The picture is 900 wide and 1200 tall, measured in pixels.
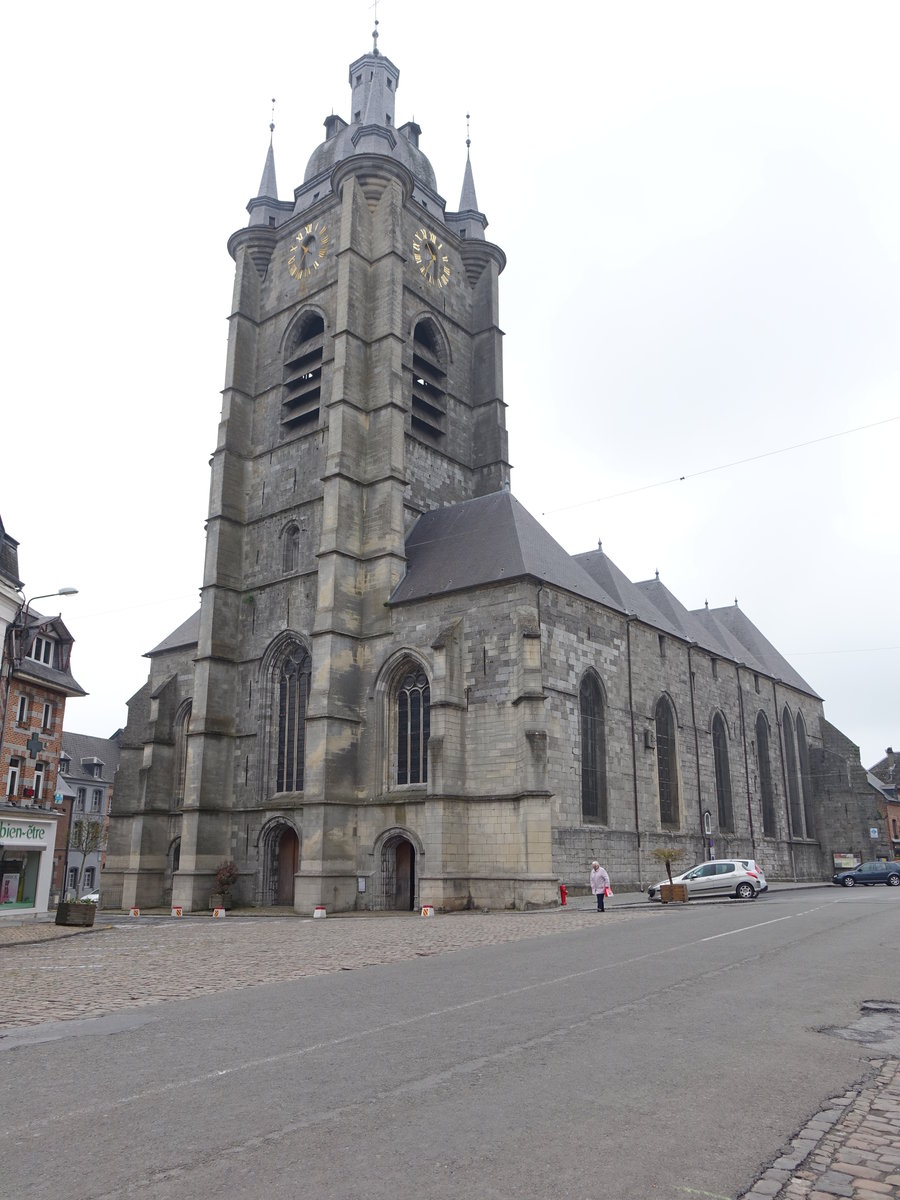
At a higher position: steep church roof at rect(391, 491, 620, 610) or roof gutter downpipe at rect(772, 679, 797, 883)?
steep church roof at rect(391, 491, 620, 610)

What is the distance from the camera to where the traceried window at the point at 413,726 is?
26.8 m

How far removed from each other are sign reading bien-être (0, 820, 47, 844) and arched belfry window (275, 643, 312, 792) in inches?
302

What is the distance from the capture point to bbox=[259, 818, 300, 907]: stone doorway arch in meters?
29.0

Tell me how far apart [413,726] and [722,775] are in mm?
15637

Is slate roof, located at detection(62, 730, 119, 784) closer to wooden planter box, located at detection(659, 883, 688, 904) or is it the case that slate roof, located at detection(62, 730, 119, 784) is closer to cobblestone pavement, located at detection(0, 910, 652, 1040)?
cobblestone pavement, located at detection(0, 910, 652, 1040)

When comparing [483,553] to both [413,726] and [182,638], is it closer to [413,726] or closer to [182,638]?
[413,726]

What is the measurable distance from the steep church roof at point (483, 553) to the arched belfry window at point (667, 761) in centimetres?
458

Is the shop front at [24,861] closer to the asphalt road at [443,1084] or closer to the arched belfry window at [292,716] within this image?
the arched belfry window at [292,716]

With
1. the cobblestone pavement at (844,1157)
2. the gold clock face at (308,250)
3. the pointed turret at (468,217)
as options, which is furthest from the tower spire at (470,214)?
the cobblestone pavement at (844,1157)

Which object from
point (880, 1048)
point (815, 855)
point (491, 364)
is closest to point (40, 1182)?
point (880, 1048)

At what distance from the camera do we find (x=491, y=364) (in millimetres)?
36406

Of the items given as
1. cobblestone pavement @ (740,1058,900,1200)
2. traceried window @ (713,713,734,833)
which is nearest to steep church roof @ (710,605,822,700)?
traceried window @ (713,713,734,833)

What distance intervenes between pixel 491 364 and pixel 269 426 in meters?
9.38

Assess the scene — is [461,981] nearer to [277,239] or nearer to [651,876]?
[651,876]
